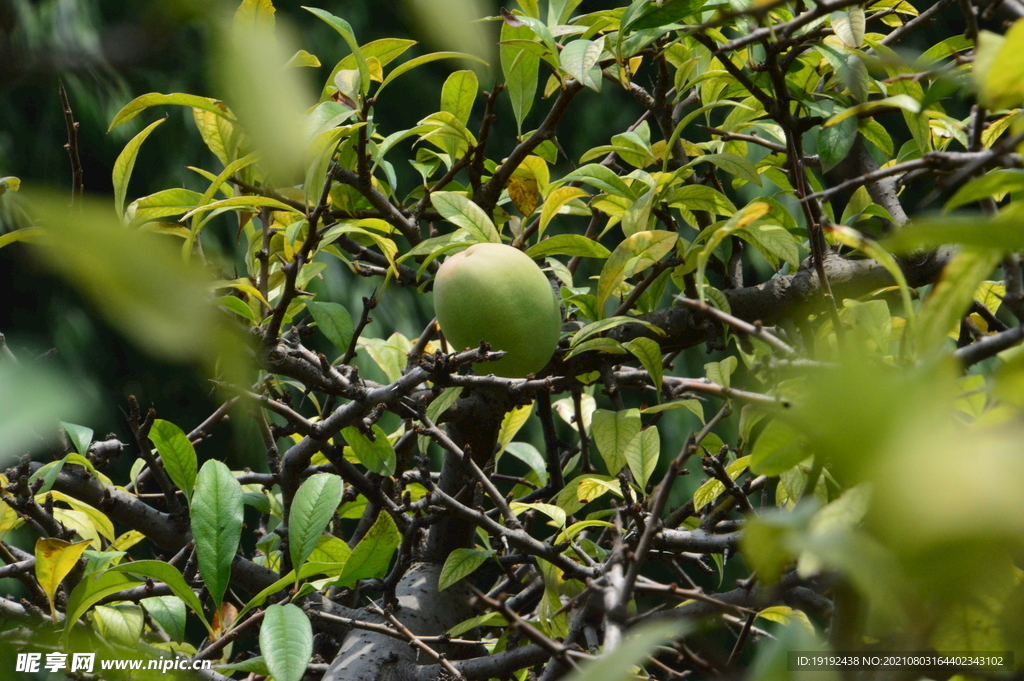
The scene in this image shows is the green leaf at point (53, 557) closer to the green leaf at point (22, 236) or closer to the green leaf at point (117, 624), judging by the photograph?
the green leaf at point (117, 624)

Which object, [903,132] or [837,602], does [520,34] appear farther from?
[903,132]

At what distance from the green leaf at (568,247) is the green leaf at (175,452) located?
0.32 meters

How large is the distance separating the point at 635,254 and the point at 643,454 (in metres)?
0.15

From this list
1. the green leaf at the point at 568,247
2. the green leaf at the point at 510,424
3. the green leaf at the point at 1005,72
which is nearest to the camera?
the green leaf at the point at 1005,72

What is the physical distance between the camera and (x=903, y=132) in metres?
1.80

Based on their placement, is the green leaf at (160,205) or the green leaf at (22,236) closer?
the green leaf at (22,236)

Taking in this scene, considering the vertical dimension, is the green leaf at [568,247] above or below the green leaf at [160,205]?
below

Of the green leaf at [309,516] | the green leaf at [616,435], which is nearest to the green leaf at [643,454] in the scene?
the green leaf at [616,435]

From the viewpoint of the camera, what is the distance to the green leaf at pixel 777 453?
316mm

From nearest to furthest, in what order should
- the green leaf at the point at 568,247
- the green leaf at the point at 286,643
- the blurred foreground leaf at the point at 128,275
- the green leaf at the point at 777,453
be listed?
the blurred foreground leaf at the point at 128,275 → the green leaf at the point at 777,453 → the green leaf at the point at 286,643 → the green leaf at the point at 568,247

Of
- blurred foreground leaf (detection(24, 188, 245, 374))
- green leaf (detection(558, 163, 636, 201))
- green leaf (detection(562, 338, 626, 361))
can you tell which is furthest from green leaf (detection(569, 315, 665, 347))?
blurred foreground leaf (detection(24, 188, 245, 374))

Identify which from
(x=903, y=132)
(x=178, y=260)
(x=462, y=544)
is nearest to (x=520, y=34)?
(x=462, y=544)

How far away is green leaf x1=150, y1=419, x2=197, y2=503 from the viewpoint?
24.4 inches

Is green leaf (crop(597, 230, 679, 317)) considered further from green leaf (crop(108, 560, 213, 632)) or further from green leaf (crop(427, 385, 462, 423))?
green leaf (crop(108, 560, 213, 632))
